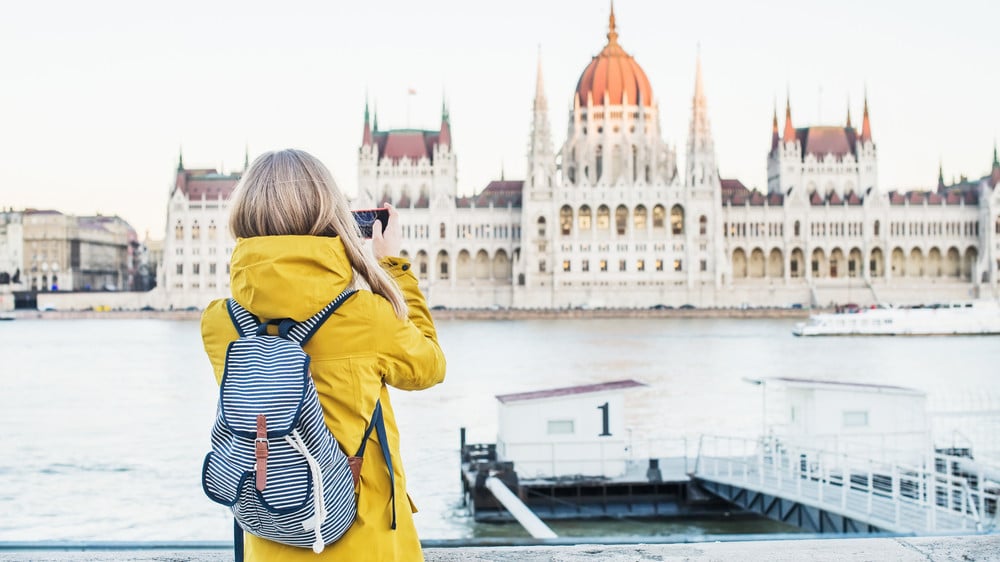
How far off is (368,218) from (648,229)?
81.2 metres

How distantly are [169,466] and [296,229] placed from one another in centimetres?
1811

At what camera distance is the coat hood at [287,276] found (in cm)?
253

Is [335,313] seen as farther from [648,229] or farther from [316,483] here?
[648,229]

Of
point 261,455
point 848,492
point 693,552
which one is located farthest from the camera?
point 848,492

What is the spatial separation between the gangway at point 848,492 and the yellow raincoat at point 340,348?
29.8ft

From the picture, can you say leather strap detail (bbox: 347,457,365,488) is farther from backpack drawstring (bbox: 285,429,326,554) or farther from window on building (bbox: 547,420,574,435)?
window on building (bbox: 547,420,574,435)

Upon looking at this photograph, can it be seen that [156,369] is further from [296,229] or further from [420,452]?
[296,229]

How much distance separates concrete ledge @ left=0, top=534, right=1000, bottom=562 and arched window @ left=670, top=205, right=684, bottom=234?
81486 mm

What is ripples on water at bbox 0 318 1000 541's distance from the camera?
50.6 feet

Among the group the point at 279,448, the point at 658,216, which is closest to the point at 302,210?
the point at 279,448

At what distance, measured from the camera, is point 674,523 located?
1412 centimetres

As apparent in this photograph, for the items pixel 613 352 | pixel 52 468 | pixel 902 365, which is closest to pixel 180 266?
pixel 613 352

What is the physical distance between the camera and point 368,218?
9.52 feet

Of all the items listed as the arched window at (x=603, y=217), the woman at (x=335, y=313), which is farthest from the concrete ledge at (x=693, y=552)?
the arched window at (x=603, y=217)
